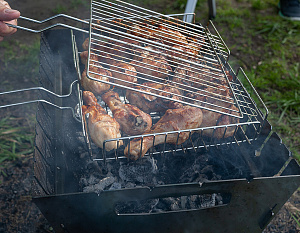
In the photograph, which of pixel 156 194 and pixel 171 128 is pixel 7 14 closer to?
pixel 171 128

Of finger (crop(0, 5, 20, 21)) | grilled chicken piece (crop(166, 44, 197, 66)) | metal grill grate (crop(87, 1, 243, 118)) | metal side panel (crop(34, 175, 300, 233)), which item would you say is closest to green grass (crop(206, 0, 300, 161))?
metal side panel (crop(34, 175, 300, 233))

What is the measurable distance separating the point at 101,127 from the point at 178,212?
84 cm

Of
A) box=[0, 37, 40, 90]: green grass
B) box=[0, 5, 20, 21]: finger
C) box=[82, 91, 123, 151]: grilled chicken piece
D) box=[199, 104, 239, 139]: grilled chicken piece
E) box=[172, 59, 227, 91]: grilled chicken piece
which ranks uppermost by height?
box=[0, 5, 20, 21]: finger

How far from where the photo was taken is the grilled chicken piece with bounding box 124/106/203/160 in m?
2.07

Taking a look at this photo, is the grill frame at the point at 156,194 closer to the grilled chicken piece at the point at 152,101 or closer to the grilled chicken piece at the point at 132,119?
the grilled chicken piece at the point at 132,119

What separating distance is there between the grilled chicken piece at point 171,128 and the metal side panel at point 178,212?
342mm

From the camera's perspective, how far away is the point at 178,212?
Answer: 6.63ft

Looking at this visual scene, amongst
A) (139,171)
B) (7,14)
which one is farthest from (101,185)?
(7,14)

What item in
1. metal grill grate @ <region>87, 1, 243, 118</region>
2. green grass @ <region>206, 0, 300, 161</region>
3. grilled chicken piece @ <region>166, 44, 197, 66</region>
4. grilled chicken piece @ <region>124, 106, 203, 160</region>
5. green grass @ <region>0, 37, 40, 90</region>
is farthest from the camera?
green grass @ <region>0, 37, 40, 90</region>

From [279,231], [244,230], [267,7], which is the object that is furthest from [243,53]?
[244,230]

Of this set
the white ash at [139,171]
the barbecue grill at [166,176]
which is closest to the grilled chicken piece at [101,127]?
the barbecue grill at [166,176]

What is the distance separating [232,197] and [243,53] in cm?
397

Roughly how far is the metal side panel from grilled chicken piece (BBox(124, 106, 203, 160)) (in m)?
0.34

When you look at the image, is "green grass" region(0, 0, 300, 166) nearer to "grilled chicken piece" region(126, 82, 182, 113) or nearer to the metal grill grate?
the metal grill grate
